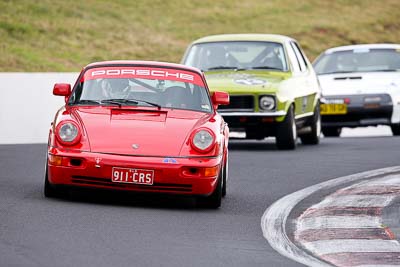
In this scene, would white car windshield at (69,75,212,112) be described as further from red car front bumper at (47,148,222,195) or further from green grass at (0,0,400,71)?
green grass at (0,0,400,71)

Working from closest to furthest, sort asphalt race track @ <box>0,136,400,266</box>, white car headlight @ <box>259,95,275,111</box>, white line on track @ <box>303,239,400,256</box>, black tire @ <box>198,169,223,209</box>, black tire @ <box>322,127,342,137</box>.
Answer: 1. asphalt race track @ <box>0,136,400,266</box>
2. white line on track @ <box>303,239,400,256</box>
3. black tire @ <box>198,169,223,209</box>
4. white car headlight @ <box>259,95,275,111</box>
5. black tire @ <box>322,127,342,137</box>

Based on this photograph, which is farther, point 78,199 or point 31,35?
point 31,35

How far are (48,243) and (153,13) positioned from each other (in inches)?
1585

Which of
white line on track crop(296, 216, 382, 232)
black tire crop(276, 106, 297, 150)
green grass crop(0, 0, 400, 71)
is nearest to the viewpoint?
white line on track crop(296, 216, 382, 232)

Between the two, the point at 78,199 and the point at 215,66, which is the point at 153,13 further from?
the point at 78,199

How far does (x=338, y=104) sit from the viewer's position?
2055 centimetres

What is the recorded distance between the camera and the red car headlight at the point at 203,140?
34.1 feet

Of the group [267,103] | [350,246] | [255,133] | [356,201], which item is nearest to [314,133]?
[255,133]

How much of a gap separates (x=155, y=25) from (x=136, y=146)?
36.4 meters

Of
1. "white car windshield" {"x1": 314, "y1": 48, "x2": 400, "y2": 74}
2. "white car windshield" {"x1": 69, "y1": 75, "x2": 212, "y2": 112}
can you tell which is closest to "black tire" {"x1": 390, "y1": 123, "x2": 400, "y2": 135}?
"white car windshield" {"x1": 314, "y1": 48, "x2": 400, "y2": 74}

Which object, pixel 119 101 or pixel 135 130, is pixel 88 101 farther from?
pixel 135 130

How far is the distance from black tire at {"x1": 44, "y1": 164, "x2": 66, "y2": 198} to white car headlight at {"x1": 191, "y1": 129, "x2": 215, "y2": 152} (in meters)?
1.07

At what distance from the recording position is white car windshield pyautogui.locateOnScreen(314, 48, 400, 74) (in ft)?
70.4

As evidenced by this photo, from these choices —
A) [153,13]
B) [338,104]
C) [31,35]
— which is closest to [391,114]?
[338,104]
